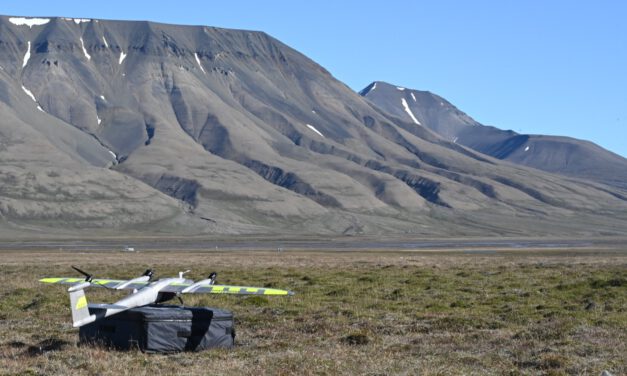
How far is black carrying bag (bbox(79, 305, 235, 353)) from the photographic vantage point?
2191 cm

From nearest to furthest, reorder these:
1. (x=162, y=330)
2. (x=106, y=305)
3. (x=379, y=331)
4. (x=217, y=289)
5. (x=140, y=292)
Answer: (x=162, y=330)
(x=106, y=305)
(x=140, y=292)
(x=217, y=289)
(x=379, y=331)

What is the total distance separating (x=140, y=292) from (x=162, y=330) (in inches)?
118

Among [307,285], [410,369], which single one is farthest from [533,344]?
[307,285]

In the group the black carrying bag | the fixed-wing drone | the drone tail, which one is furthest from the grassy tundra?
the fixed-wing drone

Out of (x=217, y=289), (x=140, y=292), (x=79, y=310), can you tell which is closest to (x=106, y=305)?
(x=79, y=310)

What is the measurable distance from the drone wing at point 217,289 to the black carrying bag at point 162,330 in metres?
1.71

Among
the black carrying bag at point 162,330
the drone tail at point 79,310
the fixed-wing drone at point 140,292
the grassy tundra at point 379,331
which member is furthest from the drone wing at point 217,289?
the drone tail at point 79,310

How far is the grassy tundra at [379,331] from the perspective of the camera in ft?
65.1

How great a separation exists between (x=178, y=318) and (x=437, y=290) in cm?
1899

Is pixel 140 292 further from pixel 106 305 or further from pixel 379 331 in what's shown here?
pixel 379 331

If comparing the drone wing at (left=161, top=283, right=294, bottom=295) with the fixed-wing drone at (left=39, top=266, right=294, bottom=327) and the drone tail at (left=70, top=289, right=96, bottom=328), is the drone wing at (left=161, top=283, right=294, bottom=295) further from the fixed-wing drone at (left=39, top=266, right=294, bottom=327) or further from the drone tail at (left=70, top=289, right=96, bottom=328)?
the drone tail at (left=70, top=289, right=96, bottom=328)

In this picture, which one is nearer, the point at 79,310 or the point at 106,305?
the point at 79,310

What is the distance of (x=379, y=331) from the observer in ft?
84.6

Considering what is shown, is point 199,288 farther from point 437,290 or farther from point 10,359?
point 437,290
